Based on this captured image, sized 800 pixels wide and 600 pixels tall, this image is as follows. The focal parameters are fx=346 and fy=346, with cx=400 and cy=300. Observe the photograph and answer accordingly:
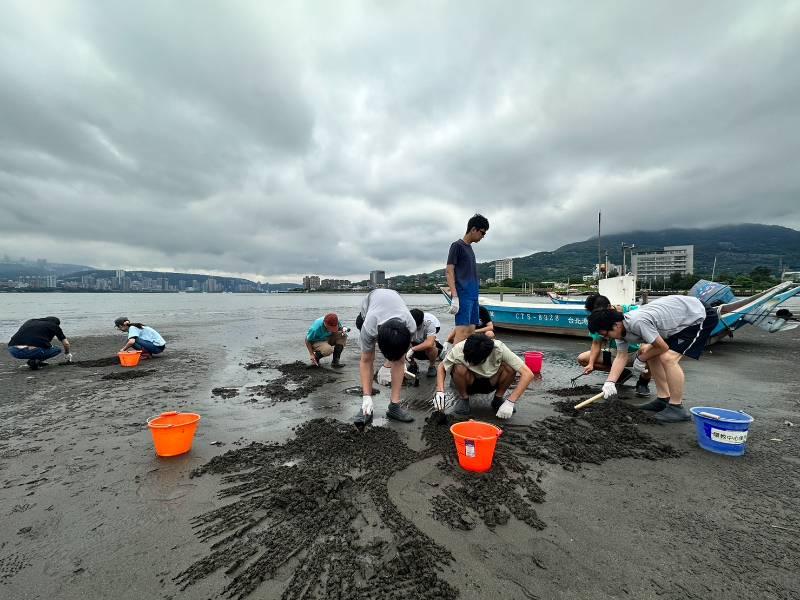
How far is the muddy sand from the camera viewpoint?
6.41 ft

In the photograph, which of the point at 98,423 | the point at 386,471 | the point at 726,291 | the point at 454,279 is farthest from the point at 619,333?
the point at 726,291

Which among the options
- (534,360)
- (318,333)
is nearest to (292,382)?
(318,333)

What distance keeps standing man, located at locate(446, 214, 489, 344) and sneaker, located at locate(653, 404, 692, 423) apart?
2.67 m

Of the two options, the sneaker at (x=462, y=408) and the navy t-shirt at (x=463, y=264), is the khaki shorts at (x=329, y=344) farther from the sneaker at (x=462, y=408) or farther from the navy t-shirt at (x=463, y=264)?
the sneaker at (x=462, y=408)

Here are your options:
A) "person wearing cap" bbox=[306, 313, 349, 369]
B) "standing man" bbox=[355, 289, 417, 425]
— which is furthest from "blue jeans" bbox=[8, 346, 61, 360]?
"standing man" bbox=[355, 289, 417, 425]

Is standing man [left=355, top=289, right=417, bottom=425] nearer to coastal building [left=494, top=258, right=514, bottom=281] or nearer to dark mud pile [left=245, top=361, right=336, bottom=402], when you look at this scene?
dark mud pile [left=245, top=361, right=336, bottom=402]

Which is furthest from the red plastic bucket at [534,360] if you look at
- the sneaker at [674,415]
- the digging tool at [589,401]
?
the sneaker at [674,415]

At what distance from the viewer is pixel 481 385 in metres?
4.75

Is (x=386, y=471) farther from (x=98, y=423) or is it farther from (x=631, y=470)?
(x=98, y=423)

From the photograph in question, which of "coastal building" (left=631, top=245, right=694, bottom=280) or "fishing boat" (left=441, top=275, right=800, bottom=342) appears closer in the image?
"fishing boat" (left=441, top=275, right=800, bottom=342)

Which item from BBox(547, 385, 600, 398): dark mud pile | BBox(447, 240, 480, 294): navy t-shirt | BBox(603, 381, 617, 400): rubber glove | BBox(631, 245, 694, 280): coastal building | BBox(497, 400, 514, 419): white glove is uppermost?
BBox(631, 245, 694, 280): coastal building

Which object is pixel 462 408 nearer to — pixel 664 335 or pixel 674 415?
pixel 674 415

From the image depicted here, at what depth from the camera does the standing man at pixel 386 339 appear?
4.14m

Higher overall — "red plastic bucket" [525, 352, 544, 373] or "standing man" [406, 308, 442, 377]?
"standing man" [406, 308, 442, 377]
